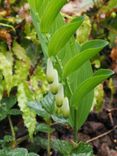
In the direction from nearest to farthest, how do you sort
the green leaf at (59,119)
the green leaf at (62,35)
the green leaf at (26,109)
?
1. the green leaf at (62,35)
2. the green leaf at (59,119)
3. the green leaf at (26,109)

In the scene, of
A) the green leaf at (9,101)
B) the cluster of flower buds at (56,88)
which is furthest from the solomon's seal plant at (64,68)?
the green leaf at (9,101)

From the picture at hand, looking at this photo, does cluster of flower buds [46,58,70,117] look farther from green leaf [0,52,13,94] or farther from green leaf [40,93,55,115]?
green leaf [0,52,13,94]

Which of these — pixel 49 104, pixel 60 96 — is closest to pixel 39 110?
pixel 49 104

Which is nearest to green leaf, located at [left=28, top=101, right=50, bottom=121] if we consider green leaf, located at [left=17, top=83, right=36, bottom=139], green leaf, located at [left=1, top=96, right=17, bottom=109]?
green leaf, located at [left=17, top=83, right=36, bottom=139]

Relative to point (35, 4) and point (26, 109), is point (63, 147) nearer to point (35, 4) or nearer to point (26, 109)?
point (26, 109)

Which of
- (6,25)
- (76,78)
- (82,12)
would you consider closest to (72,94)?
(76,78)

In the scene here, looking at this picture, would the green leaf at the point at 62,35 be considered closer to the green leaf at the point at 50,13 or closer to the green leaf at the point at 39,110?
the green leaf at the point at 50,13
